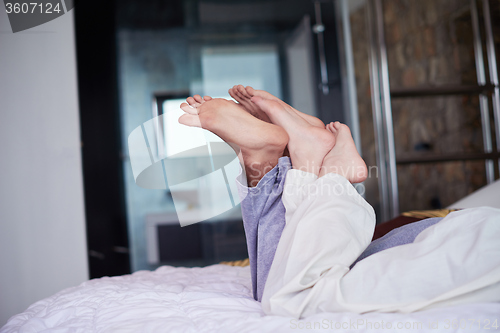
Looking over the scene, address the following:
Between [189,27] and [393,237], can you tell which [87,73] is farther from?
[393,237]

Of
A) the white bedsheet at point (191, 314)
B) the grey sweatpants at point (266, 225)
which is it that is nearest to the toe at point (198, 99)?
the grey sweatpants at point (266, 225)

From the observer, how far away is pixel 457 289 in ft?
2.29

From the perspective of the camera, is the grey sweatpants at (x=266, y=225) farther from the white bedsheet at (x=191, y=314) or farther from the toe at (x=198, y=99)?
the toe at (x=198, y=99)

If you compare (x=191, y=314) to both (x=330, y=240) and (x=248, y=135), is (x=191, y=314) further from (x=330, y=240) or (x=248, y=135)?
(x=248, y=135)

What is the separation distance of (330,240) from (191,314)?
12.0 inches

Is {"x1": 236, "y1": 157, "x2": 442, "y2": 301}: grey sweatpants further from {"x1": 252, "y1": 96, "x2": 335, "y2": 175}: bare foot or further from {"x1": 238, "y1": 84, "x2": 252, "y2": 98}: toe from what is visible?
{"x1": 238, "y1": 84, "x2": 252, "y2": 98}: toe

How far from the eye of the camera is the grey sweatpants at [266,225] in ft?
3.09

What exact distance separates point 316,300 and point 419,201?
2532 mm

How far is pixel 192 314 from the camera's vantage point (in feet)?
2.68

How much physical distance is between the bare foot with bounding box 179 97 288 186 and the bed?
31cm

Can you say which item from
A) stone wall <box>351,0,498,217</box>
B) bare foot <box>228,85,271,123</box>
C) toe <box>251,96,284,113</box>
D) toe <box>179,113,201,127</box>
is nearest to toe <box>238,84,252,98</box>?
bare foot <box>228,85,271,123</box>

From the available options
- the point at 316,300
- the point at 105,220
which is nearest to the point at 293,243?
the point at 316,300

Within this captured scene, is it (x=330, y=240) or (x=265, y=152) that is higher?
(x=265, y=152)

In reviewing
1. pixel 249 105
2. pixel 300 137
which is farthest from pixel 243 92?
pixel 300 137
